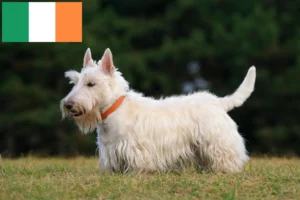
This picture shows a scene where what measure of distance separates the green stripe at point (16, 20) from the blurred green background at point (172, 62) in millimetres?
4223

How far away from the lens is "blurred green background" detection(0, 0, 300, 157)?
3053 centimetres

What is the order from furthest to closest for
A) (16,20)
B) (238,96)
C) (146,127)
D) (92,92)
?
(16,20) < (238,96) < (146,127) < (92,92)

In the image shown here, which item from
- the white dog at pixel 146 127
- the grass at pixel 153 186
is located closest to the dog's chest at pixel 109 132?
the white dog at pixel 146 127

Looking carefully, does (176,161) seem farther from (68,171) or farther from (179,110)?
(68,171)

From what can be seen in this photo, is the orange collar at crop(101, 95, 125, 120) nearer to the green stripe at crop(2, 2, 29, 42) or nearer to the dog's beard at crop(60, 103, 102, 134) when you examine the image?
the dog's beard at crop(60, 103, 102, 134)

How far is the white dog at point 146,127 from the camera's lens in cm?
896

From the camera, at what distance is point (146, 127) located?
909cm

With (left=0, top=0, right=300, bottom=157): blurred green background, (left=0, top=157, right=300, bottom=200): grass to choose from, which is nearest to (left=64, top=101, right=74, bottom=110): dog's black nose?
(left=0, top=157, right=300, bottom=200): grass

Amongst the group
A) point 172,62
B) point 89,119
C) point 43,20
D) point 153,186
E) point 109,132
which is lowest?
point 153,186

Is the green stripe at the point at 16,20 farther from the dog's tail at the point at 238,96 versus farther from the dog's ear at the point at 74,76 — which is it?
the dog's tail at the point at 238,96

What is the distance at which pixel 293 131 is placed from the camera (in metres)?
30.7

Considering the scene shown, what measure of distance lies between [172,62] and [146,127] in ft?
86.4

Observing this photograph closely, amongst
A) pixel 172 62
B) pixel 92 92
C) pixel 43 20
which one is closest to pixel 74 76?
pixel 92 92

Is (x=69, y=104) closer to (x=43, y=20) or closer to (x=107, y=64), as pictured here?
(x=107, y=64)
